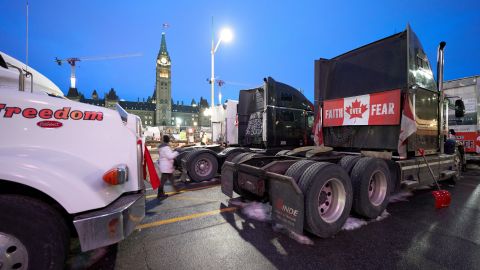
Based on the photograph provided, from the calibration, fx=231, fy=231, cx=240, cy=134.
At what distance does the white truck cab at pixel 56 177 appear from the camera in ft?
6.23

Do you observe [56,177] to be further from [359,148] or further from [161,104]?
[161,104]

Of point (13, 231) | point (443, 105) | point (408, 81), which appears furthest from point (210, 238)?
point (443, 105)

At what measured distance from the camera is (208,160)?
752 cm

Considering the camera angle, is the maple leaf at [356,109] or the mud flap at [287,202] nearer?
the mud flap at [287,202]

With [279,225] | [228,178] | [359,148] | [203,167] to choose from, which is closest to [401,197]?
[359,148]

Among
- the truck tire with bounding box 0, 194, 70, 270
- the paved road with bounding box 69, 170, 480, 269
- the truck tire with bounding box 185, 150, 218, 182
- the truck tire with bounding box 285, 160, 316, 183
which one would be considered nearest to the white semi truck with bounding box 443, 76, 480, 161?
the paved road with bounding box 69, 170, 480, 269

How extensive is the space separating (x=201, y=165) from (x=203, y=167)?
100 millimetres

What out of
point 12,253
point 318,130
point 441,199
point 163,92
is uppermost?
point 163,92

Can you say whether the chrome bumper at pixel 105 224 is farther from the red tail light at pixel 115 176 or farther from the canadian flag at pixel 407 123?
the canadian flag at pixel 407 123

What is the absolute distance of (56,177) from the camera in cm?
202

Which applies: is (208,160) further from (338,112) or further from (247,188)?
(338,112)

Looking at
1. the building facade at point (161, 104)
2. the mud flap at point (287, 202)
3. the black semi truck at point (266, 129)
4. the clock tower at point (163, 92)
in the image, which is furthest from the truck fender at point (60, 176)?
the clock tower at point (163, 92)

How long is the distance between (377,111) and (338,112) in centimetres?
98

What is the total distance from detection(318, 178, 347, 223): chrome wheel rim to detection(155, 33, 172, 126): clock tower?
118 metres
